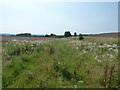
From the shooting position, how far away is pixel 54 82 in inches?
203

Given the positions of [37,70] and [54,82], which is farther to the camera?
[37,70]

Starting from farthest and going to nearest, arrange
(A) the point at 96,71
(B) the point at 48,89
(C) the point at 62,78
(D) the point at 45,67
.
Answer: (D) the point at 45,67 < (A) the point at 96,71 < (C) the point at 62,78 < (B) the point at 48,89

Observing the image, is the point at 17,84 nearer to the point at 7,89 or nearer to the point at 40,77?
the point at 7,89

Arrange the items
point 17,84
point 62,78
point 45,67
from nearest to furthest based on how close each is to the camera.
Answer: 1. point 17,84
2. point 62,78
3. point 45,67

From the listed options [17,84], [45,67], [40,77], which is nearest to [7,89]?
[17,84]

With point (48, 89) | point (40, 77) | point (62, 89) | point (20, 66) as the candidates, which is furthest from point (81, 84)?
point (20, 66)

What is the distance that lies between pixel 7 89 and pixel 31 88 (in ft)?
2.70

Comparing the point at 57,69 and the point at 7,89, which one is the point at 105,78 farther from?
the point at 7,89

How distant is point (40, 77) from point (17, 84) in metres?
0.94

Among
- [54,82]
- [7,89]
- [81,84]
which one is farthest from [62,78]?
[7,89]

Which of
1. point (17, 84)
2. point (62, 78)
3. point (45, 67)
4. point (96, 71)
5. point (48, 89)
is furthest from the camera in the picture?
point (45, 67)

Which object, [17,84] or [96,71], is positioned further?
[96,71]

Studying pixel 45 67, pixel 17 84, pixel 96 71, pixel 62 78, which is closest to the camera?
pixel 17 84

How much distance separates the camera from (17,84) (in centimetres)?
508
